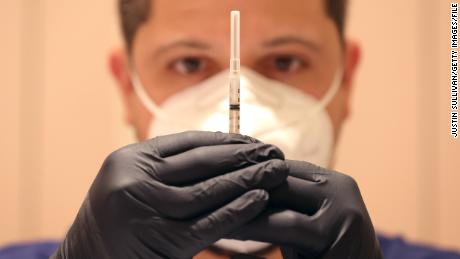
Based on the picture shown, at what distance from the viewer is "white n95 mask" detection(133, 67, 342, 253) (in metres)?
1.08

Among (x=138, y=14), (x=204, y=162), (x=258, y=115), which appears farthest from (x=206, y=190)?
(x=138, y=14)

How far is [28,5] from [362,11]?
1.25 m

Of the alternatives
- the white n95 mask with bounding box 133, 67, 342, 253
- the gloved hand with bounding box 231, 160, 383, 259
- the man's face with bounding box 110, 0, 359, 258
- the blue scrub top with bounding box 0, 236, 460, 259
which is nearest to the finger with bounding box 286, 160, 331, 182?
the gloved hand with bounding box 231, 160, 383, 259

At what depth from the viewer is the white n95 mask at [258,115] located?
3.56ft

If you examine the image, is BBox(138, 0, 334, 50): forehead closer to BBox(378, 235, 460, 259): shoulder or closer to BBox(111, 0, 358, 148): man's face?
BBox(111, 0, 358, 148): man's face

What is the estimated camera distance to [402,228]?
1780mm

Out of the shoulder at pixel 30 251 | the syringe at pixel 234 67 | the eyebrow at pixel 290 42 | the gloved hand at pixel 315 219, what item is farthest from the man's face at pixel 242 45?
the shoulder at pixel 30 251

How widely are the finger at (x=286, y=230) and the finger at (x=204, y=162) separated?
0.09 m

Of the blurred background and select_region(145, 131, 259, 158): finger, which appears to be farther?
the blurred background

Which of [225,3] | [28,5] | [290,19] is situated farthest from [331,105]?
[28,5]

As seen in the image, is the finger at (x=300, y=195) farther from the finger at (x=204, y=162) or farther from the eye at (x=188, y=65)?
the eye at (x=188, y=65)

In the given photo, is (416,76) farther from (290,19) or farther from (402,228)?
(290,19)

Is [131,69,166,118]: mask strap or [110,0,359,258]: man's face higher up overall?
[110,0,359,258]: man's face

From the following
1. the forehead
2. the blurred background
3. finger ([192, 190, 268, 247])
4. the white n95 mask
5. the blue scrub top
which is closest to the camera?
finger ([192, 190, 268, 247])
